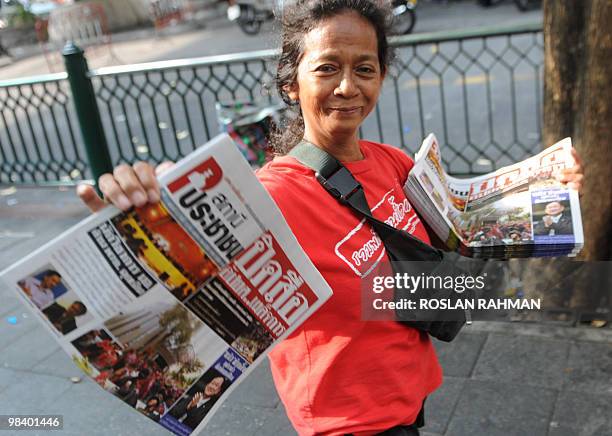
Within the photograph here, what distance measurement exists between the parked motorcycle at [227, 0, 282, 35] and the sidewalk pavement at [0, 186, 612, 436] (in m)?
13.4

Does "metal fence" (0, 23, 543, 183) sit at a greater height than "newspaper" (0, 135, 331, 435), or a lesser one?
lesser

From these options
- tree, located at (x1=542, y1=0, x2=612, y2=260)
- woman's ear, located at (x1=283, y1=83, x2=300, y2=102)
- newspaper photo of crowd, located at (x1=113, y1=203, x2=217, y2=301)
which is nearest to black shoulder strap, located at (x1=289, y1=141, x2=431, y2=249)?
woman's ear, located at (x1=283, y1=83, x2=300, y2=102)

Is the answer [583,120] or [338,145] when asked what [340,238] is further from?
[583,120]

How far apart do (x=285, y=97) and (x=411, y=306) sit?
27.2 inches

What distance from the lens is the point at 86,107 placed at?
5.74 m

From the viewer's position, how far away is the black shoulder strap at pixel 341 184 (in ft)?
5.51

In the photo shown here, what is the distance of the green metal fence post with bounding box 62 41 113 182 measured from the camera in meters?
5.68

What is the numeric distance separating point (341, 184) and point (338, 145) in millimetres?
159

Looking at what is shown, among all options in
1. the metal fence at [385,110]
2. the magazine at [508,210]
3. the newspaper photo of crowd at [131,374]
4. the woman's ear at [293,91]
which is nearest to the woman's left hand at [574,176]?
the magazine at [508,210]

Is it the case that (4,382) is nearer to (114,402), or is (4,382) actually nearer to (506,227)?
(114,402)

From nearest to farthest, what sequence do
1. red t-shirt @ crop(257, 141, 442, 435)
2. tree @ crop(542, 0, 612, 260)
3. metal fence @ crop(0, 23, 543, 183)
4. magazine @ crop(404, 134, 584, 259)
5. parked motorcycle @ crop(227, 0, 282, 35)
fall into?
1. red t-shirt @ crop(257, 141, 442, 435)
2. magazine @ crop(404, 134, 584, 259)
3. tree @ crop(542, 0, 612, 260)
4. metal fence @ crop(0, 23, 543, 183)
5. parked motorcycle @ crop(227, 0, 282, 35)

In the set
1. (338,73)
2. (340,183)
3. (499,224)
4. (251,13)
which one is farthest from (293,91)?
(251,13)

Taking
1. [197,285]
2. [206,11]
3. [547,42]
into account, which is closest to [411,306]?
[197,285]

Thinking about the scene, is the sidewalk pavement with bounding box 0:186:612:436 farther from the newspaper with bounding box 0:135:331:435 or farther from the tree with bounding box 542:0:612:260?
the newspaper with bounding box 0:135:331:435
